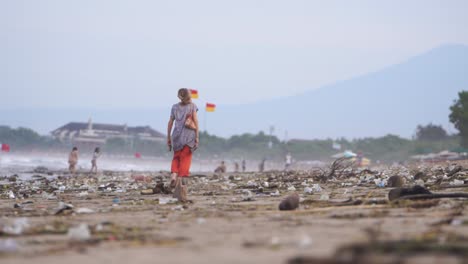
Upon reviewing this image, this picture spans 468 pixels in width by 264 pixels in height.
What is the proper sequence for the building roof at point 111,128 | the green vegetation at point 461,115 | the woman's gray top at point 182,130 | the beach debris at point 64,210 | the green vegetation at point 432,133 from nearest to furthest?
the beach debris at point 64,210 → the woman's gray top at point 182,130 → the green vegetation at point 461,115 → the green vegetation at point 432,133 → the building roof at point 111,128

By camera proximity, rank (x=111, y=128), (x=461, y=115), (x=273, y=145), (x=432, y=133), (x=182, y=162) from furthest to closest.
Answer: (x=111, y=128)
(x=273, y=145)
(x=432, y=133)
(x=461, y=115)
(x=182, y=162)

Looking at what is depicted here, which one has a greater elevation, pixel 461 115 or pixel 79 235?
pixel 461 115

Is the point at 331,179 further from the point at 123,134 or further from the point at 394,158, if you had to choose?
the point at 123,134

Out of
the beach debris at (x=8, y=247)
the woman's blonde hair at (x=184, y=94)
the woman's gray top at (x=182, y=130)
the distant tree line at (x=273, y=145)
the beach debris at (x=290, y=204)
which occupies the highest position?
the distant tree line at (x=273, y=145)

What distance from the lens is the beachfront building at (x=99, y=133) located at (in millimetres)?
126875

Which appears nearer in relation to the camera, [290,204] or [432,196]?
[290,204]

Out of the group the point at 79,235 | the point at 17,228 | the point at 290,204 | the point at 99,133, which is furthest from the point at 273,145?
the point at 79,235

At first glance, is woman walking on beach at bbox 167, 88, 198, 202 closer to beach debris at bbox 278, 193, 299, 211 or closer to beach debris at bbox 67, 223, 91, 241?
beach debris at bbox 278, 193, 299, 211

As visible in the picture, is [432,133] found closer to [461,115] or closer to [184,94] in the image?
[461,115]

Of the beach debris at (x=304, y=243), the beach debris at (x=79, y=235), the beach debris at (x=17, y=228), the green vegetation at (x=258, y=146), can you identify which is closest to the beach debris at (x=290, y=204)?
the beach debris at (x=17, y=228)

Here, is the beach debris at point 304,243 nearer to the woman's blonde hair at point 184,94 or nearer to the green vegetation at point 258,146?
the woman's blonde hair at point 184,94

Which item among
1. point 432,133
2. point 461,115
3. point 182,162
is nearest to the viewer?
point 182,162

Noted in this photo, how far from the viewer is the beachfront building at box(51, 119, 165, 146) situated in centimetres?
12688

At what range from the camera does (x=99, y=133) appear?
135000mm
